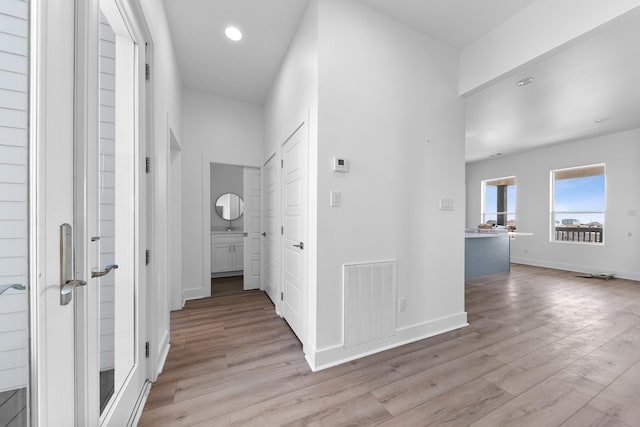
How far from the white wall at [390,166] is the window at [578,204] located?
5119 millimetres

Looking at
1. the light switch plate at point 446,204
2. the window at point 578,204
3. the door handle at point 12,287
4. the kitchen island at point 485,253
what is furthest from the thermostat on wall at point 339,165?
the window at point 578,204

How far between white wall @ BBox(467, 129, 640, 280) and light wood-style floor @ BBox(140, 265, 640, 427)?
9.90ft

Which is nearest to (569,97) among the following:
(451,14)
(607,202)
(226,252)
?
(451,14)

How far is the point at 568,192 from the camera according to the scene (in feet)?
18.7

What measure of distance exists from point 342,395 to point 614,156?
7.13 metres

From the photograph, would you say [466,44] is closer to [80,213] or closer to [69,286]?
[80,213]

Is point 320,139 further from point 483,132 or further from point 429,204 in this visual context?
point 483,132

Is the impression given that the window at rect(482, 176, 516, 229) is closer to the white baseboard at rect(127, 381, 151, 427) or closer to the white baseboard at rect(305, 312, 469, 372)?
the white baseboard at rect(305, 312, 469, 372)

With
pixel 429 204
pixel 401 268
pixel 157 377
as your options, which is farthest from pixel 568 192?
pixel 157 377

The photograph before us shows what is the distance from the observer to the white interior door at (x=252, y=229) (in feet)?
12.8

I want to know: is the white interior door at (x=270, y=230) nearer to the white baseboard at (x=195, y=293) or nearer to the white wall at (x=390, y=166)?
the white baseboard at (x=195, y=293)

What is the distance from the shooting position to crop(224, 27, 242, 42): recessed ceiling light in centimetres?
243

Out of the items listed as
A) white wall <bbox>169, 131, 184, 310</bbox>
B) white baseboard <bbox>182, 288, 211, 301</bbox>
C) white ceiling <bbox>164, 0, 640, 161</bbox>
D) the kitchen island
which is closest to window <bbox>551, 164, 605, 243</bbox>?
white ceiling <bbox>164, 0, 640, 161</bbox>

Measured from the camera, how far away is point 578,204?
5.53 metres
